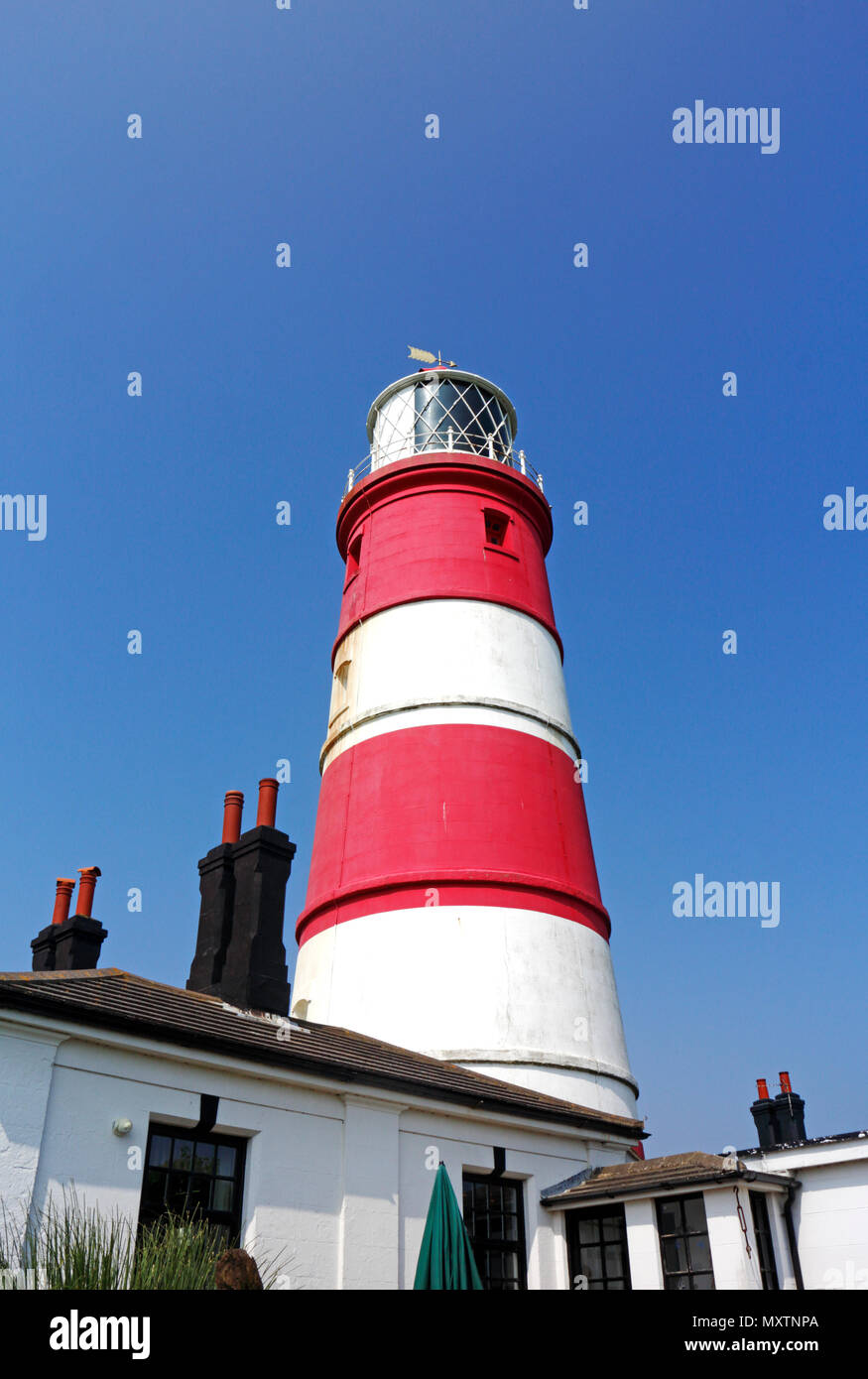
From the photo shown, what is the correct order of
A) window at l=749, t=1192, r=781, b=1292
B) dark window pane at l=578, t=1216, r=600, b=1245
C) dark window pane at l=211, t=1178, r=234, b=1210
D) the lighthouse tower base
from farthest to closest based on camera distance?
the lighthouse tower base, dark window pane at l=578, t=1216, r=600, b=1245, window at l=749, t=1192, r=781, b=1292, dark window pane at l=211, t=1178, r=234, b=1210

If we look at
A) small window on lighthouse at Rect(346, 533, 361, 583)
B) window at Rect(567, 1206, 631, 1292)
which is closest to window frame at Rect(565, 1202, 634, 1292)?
window at Rect(567, 1206, 631, 1292)

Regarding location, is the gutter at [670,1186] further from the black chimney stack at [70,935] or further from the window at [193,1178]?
the black chimney stack at [70,935]

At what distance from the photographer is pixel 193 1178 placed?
917 centimetres

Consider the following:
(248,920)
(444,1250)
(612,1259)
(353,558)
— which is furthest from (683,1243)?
(353,558)

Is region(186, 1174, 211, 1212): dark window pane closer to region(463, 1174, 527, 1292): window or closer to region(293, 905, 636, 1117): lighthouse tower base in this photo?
region(463, 1174, 527, 1292): window

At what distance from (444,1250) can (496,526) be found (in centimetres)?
1313

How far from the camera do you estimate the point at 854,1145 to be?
10797mm

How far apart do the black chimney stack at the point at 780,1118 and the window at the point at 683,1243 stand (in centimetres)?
625

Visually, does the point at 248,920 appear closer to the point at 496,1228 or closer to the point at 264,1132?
the point at 264,1132

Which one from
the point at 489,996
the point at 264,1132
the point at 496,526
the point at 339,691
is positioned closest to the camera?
the point at 264,1132

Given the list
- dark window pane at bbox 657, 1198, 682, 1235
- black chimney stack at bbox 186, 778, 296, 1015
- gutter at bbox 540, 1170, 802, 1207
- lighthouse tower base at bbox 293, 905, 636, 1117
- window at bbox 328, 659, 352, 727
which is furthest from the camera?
window at bbox 328, 659, 352, 727

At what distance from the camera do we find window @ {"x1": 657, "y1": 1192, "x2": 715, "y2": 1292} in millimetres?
10375

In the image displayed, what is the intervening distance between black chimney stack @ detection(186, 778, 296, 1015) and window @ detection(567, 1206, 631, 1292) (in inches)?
166
